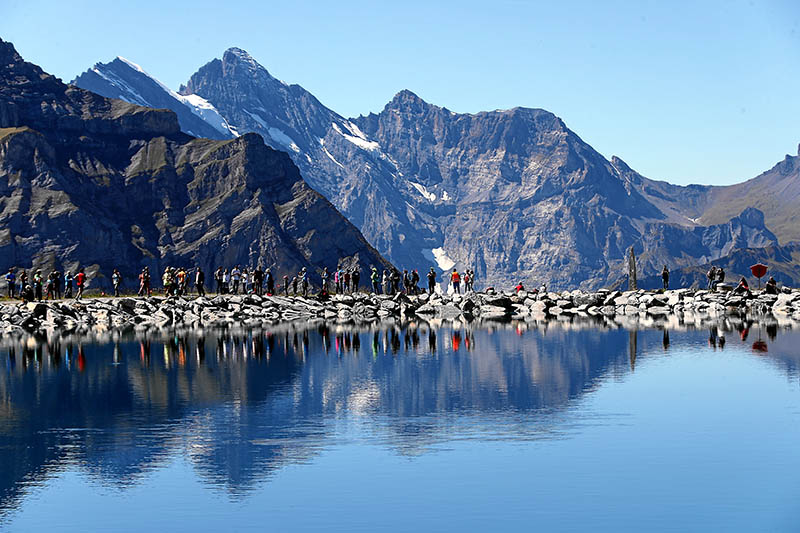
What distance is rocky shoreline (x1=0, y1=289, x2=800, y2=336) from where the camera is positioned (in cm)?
12106

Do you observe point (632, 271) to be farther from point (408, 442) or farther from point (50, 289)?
point (408, 442)

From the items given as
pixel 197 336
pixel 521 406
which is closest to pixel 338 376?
pixel 521 406

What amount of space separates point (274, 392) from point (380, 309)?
77.9 m

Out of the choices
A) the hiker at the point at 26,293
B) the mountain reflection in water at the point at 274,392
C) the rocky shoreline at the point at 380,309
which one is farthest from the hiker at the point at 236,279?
the mountain reflection in water at the point at 274,392

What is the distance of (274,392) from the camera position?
58469mm

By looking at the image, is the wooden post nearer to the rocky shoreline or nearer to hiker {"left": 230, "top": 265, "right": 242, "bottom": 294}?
the rocky shoreline

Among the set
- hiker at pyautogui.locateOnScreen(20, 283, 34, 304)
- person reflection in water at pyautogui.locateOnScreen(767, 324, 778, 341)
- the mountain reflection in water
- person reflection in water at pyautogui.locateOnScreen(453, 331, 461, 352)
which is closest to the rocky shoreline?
hiker at pyautogui.locateOnScreen(20, 283, 34, 304)

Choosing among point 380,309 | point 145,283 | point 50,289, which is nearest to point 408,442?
point 380,309

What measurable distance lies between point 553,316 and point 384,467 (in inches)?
3868

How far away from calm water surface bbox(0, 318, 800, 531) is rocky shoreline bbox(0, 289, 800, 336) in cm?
4540

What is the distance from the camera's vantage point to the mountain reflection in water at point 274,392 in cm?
4125

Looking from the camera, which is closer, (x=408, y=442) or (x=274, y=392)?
(x=408, y=442)

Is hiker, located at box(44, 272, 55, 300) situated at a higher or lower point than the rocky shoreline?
higher

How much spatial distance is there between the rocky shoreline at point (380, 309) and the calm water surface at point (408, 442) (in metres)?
45.4
